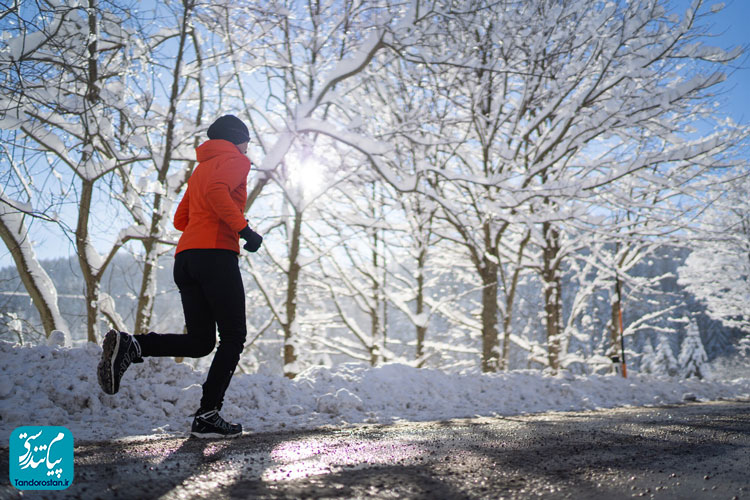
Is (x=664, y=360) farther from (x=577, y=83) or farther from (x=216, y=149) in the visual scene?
(x=216, y=149)

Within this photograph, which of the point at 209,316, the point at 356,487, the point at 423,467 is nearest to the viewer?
the point at 356,487

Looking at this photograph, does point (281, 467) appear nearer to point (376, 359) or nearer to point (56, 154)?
point (56, 154)

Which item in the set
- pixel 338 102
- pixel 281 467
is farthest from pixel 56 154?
pixel 281 467

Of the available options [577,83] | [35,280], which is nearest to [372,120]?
[577,83]

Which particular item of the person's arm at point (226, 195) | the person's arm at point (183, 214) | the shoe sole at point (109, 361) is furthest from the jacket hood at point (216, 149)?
the shoe sole at point (109, 361)

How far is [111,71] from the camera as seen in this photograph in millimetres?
6535

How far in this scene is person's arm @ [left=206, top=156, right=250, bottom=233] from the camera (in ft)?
9.55

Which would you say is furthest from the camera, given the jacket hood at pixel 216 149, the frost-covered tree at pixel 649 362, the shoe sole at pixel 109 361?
the frost-covered tree at pixel 649 362

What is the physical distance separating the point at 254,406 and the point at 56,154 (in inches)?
181

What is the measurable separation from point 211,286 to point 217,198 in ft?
1.79

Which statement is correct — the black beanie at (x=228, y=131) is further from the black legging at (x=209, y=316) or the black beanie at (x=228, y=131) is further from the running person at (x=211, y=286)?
the black legging at (x=209, y=316)

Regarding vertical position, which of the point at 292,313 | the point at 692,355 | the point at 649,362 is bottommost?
the point at 649,362

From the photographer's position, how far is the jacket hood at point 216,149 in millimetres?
3150

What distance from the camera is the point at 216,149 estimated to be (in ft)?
10.4
